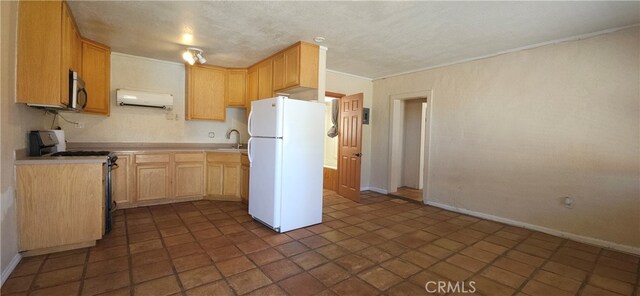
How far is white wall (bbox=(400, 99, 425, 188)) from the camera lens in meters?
6.02

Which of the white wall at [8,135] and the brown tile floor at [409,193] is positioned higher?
the white wall at [8,135]

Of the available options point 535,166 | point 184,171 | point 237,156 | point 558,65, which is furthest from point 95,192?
point 558,65

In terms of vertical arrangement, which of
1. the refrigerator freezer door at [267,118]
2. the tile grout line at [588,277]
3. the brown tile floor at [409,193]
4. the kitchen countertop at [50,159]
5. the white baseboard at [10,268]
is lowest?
the tile grout line at [588,277]

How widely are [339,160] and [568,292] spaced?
11.9 feet

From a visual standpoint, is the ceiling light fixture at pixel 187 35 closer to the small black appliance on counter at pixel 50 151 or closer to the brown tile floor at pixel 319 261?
the small black appliance on counter at pixel 50 151

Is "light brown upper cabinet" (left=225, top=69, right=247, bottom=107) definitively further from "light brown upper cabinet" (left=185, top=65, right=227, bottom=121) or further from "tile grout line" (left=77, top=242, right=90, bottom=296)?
"tile grout line" (left=77, top=242, right=90, bottom=296)

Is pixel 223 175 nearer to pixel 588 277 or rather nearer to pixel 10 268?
pixel 10 268

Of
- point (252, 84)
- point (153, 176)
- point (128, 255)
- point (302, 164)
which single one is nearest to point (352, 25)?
point (302, 164)

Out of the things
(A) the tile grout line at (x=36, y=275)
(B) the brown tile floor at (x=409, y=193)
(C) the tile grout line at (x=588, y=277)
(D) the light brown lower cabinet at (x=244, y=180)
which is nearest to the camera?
(A) the tile grout line at (x=36, y=275)

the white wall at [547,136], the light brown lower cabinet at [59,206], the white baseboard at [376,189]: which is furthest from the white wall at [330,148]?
the light brown lower cabinet at [59,206]

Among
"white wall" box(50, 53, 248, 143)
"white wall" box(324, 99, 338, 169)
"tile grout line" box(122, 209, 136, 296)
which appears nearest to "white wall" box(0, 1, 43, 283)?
"tile grout line" box(122, 209, 136, 296)

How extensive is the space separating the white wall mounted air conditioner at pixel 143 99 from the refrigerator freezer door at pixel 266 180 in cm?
184

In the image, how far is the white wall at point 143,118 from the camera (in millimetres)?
3990

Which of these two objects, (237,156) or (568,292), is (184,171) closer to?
(237,156)
